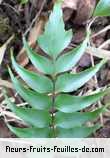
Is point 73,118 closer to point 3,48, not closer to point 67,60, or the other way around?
point 67,60

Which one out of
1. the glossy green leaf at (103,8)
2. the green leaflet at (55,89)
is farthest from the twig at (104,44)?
the green leaflet at (55,89)

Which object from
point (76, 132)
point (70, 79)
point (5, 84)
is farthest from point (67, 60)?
point (5, 84)

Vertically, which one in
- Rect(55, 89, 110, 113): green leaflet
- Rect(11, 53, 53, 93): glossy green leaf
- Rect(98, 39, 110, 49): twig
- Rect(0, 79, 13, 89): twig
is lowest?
Rect(55, 89, 110, 113): green leaflet

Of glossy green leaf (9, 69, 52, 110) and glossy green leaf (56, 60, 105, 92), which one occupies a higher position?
glossy green leaf (56, 60, 105, 92)

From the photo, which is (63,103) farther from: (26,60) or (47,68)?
(26,60)

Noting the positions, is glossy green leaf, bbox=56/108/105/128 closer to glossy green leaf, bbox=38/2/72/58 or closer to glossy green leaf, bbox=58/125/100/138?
glossy green leaf, bbox=58/125/100/138

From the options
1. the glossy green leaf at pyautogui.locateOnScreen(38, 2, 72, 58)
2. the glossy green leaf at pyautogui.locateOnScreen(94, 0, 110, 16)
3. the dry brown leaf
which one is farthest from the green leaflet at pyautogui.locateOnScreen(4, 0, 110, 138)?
the dry brown leaf
